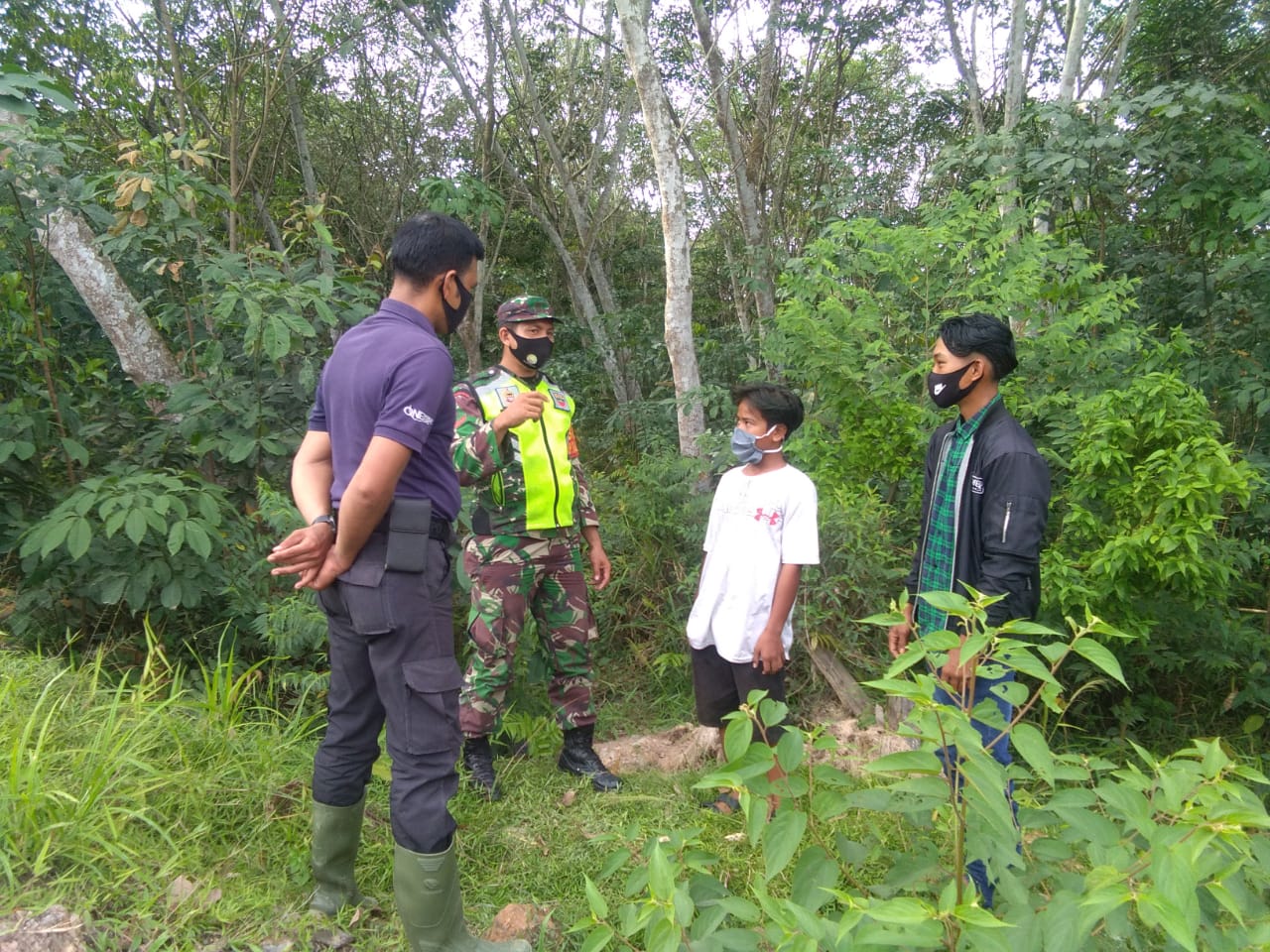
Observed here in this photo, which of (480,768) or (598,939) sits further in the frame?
(480,768)

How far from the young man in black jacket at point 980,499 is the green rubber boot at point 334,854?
1.71 meters

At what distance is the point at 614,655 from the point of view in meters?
4.72

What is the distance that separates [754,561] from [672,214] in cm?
312

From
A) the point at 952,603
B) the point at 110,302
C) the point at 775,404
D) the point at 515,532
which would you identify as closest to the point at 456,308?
the point at 515,532

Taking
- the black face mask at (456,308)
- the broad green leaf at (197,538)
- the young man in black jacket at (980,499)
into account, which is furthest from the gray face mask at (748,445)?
the broad green leaf at (197,538)

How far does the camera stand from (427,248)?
216 cm

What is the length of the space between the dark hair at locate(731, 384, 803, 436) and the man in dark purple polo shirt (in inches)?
45.7

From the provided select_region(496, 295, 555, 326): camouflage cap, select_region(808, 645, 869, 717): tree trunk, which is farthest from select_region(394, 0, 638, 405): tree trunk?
select_region(496, 295, 555, 326): camouflage cap

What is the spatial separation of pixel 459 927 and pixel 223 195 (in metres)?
3.52

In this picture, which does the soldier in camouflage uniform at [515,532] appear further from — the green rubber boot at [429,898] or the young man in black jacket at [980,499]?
the young man in black jacket at [980,499]

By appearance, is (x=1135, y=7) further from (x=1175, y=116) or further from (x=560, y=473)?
(x=560, y=473)

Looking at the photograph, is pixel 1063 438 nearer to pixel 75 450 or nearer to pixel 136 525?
pixel 136 525

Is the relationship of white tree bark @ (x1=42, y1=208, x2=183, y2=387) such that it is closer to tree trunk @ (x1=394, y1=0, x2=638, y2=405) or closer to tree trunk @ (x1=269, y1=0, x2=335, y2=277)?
tree trunk @ (x1=269, y1=0, x2=335, y2=277)

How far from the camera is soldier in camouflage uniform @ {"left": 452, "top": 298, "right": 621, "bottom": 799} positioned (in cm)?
305
